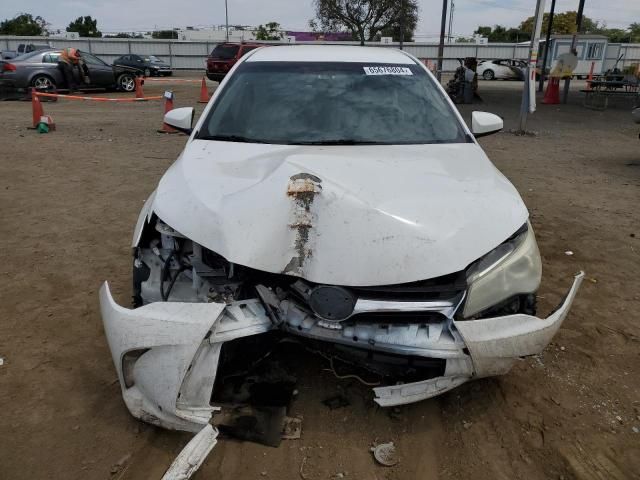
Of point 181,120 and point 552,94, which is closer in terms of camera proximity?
point 181,120

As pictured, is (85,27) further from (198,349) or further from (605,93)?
(198,349)

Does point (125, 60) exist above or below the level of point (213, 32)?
below

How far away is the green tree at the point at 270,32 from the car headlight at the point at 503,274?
58533 millimetres

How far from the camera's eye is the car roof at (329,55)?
3.89 m

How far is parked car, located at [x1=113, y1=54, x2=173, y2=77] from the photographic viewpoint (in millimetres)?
27242

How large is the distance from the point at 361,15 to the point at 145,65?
62.5 feet

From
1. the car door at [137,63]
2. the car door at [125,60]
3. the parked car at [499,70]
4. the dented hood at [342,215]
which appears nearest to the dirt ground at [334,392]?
the dented hood at [342,215]

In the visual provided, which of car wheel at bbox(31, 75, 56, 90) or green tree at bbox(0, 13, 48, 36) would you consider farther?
green tree at bbox(0, 13, 48, 36)

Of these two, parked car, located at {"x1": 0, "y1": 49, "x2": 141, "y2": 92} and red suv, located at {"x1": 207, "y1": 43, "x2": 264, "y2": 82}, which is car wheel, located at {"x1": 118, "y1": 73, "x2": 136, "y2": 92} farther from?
red suv, located at {"x1": 207, "y1": 43, "x2": 264, "y2": 82}

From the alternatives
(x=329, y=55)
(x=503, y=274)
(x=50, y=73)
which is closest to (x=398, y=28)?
(x=50, y=73)

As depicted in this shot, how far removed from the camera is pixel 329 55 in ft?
12.9

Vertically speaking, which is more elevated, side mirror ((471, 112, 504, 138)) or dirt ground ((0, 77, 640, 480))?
side mirror ((471, 112, 504, 138))

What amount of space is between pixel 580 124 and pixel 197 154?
40.7ft

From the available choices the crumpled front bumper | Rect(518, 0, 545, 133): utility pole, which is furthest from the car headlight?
Rect(518, 0, 545, 133): utility pole
